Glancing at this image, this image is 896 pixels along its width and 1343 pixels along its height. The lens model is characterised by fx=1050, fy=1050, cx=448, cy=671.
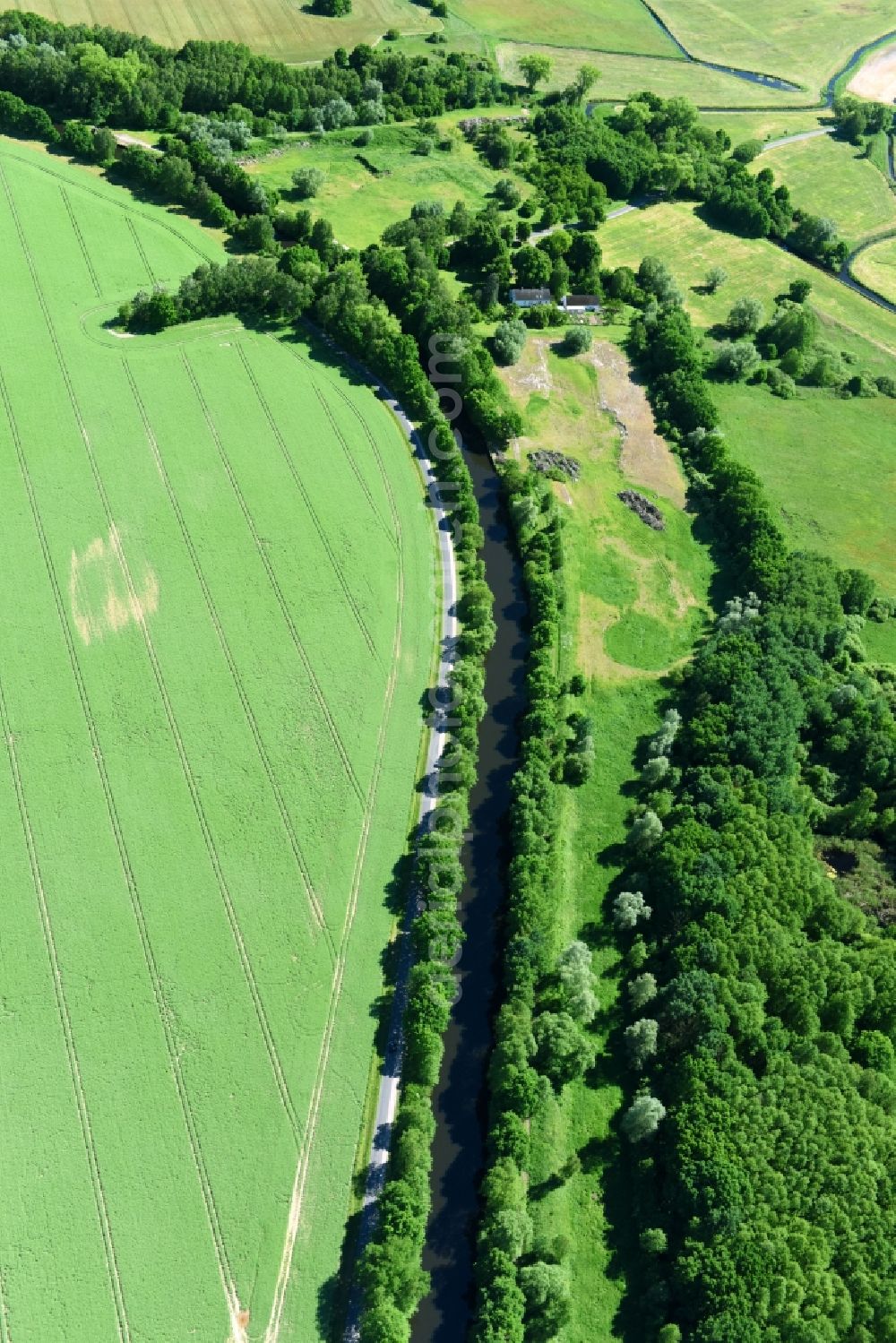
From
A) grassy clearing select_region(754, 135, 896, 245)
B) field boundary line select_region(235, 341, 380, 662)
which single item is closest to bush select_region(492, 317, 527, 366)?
field boundary line select_region(235, 341, 380, 662)

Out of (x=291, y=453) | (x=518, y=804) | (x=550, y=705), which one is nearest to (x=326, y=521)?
(x=291, y=453)

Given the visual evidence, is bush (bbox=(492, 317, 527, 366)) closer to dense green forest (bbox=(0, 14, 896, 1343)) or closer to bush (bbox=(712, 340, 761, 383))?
dense green forest (bbox=(0, 14, 896, 1343))

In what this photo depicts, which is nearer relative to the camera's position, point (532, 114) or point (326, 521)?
point (326, 521)

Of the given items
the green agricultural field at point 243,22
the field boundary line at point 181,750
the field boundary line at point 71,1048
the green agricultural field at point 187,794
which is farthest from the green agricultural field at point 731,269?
the field boundary line at point 71,1048

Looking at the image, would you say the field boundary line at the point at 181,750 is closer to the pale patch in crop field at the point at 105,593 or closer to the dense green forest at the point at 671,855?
the pale patch in crop field at the point at 105,593

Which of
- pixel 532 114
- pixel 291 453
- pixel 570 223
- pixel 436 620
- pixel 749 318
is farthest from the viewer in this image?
pixel 532 114

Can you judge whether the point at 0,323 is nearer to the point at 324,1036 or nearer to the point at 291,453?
the point at 291,453
